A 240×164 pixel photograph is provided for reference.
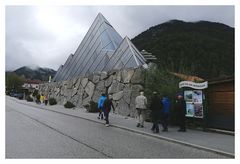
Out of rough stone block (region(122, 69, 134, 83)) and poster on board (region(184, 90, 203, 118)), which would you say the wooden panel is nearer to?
poster on board (region(184, 90, 203, 118))

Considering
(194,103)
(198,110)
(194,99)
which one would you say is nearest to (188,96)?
(194,99)

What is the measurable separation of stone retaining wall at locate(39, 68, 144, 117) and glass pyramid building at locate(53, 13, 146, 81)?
7.16ft

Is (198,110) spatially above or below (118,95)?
below

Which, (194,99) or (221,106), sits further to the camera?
(194,99)

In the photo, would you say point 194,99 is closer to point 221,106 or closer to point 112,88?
point 221,106

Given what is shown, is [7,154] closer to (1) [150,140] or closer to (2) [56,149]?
(2) [56,149]

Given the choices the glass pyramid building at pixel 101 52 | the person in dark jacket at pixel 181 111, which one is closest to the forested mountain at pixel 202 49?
the glass pyramid building at pixel 101 52

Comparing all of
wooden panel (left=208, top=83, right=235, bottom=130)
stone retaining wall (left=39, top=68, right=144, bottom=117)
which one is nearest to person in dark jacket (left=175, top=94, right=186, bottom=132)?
wooden panel (left=208, top=83, right=235, bottom=130)

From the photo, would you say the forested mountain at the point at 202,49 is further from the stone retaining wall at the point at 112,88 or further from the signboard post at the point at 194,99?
the signboard post at the point at 194,99

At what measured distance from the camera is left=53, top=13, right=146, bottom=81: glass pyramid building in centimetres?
2711

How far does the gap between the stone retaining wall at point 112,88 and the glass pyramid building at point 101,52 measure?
7.16 feet

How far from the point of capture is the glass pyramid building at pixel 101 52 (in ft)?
88.9

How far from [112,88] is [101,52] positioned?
9.99 metres

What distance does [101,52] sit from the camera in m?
32.6
